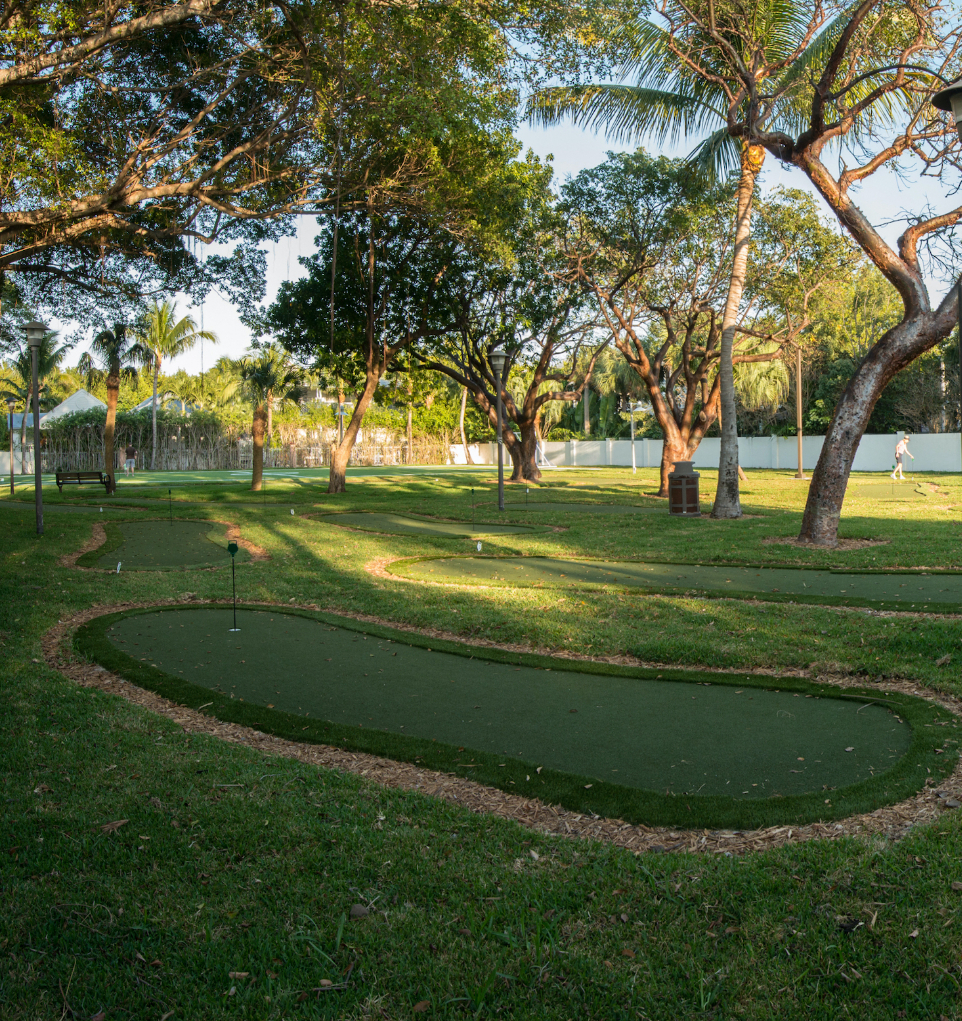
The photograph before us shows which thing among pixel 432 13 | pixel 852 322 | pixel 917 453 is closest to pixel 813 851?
pixel 432 13

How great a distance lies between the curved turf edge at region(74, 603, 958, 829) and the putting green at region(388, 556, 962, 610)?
3.22 m

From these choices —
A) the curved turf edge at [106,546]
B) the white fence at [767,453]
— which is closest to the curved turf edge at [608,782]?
the curved turf edge at [106,546]

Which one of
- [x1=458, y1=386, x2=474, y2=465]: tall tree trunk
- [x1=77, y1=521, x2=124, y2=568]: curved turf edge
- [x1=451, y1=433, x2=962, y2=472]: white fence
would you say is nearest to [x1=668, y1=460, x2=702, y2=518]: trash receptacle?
[x1=77, y1=521, x2=124, y2=568]: curved turf edge

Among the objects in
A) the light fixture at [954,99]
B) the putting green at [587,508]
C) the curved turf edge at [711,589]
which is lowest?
the curved turf edge at [711,589]

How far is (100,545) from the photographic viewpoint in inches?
521

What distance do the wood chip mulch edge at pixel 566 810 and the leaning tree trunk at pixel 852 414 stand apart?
6981mm

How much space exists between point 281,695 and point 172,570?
6.04 metres

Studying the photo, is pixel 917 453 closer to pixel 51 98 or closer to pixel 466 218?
pixel 466 218

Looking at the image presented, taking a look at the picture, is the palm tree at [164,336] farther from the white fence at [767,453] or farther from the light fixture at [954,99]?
the light fixture at [954,99]

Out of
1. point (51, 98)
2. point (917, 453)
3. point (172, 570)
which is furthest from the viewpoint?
point (917, 453)

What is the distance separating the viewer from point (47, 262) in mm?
16109

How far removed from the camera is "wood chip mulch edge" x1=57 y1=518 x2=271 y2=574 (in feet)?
36.9

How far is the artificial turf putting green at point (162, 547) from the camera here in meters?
11.5

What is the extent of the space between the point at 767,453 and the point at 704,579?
115 ft
